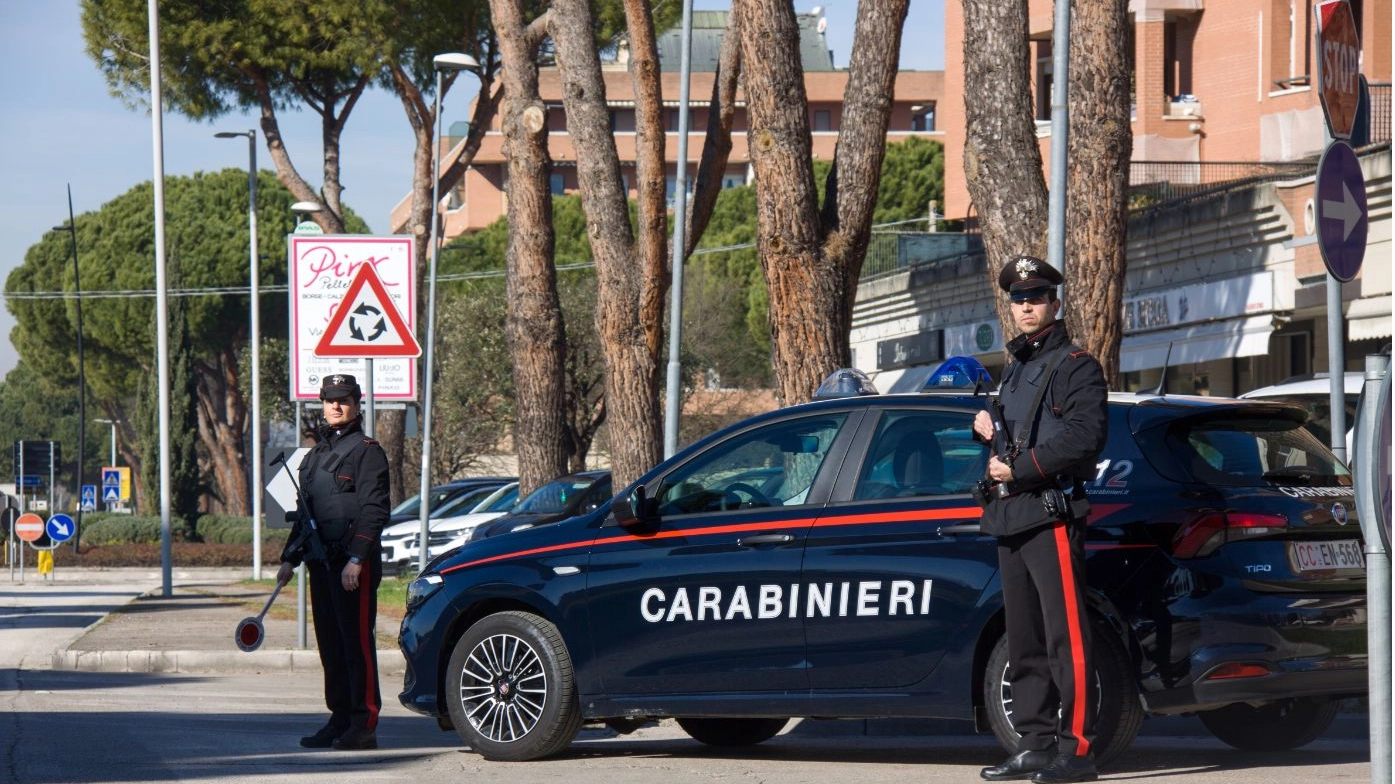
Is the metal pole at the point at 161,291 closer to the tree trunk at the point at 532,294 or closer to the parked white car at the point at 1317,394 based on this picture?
the tree trunk at the point at 532,294

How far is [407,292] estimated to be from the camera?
601 inches

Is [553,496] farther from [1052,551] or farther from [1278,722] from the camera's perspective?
[1052,551]

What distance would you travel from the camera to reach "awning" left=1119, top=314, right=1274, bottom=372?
2345cm

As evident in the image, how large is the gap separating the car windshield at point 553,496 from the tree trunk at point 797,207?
5651mm

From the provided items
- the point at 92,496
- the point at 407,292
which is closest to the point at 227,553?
the point at 407,292

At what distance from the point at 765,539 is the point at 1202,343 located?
1778 cm

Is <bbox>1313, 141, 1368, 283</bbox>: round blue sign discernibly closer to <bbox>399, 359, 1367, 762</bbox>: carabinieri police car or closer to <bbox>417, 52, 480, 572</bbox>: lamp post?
<bbox>399, 359, 1367, 762</bbox>: carabinieri police car

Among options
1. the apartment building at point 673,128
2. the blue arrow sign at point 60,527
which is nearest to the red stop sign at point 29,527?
the blue arrow sign at point 60,527

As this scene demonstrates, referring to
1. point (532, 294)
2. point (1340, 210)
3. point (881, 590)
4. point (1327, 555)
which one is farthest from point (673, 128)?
point (1327, 555)

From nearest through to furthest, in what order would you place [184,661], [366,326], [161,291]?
[366,326], [184,661], [161,291]

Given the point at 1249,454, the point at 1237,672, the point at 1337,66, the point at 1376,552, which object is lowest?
the point at 1237,672

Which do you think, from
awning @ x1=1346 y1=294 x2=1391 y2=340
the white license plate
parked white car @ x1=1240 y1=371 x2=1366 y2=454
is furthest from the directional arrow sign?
the white license plate

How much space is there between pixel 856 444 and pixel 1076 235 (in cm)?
501

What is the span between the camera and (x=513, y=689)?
8570 millimetres
